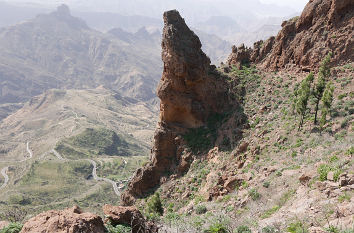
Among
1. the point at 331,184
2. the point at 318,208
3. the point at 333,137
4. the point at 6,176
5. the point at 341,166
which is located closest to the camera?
the point at 318,208

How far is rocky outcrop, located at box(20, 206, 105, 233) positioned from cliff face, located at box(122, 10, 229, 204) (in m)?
28.0

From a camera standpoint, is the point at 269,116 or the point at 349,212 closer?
the point at 349,212

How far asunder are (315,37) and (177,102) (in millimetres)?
21895

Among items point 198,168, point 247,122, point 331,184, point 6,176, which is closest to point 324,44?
point 247,122

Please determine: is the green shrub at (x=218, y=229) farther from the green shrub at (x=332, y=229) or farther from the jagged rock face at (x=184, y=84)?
the jagged rock face at (x=184, y=84)

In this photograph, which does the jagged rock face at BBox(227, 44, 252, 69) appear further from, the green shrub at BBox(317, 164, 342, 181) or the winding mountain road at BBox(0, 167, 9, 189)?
the winding mountain road at BBox(0, 167, 9, 189)

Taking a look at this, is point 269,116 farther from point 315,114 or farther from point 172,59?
point 172,59

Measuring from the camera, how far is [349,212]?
13438 mm

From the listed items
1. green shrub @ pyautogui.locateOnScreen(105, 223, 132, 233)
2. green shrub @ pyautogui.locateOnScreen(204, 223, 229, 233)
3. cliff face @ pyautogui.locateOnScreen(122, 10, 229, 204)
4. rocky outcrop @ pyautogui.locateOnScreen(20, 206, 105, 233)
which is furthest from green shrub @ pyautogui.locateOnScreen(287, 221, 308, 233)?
cliff face @ pyautogui.locateOnScreen(122, 10, 229, 204)

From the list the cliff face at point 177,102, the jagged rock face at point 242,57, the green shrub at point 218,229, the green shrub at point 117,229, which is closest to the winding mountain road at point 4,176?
the cliff face at point 177,102

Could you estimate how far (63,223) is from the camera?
43.3ft

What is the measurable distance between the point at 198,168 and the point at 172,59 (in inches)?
657

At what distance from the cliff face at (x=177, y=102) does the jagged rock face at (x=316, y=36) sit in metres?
12.2

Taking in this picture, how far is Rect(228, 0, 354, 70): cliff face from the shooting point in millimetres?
36844
